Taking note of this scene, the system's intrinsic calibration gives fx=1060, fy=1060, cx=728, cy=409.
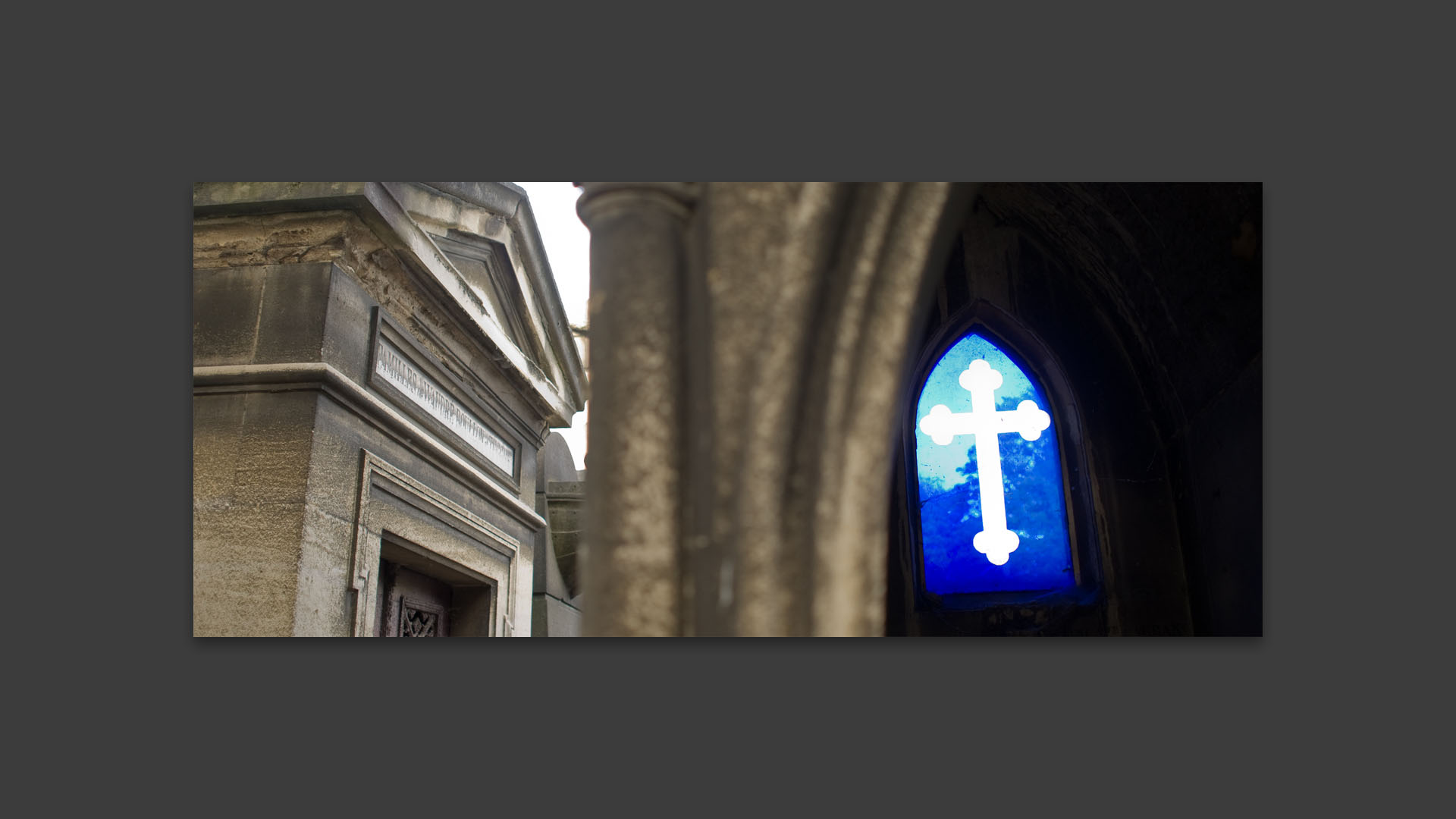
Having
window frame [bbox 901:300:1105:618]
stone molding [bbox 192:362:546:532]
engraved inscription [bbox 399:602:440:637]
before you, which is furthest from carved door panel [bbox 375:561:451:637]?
window frame [bbox 901:300:1105:618]

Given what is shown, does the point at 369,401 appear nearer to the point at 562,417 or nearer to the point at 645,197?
the point at 562,417

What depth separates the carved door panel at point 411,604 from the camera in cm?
222

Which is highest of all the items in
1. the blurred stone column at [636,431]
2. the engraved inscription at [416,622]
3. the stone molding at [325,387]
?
the stone molding at [325,387]

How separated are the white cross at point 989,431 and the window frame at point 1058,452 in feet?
0.16

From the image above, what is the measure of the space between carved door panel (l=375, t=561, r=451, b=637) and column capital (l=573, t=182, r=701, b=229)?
1.59 metres

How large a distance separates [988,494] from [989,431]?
0.45 feet

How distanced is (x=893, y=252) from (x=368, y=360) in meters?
1.66

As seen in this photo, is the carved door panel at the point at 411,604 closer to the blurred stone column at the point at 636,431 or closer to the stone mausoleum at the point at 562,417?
the stone mausoleum at the point at 562,417

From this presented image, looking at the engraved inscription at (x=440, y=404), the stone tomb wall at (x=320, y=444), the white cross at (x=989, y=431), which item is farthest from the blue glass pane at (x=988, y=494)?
the engraved inscription at (x=440, y=404)

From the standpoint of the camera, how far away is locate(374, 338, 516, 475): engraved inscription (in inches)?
88.4

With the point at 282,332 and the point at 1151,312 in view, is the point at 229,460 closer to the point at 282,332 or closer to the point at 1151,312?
the point at 282,332

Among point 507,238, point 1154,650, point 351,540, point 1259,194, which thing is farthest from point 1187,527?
point 351,540

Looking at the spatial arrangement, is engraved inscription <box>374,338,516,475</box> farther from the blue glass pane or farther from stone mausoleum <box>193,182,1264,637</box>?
the blue glass pane

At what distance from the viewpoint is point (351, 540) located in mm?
2064
